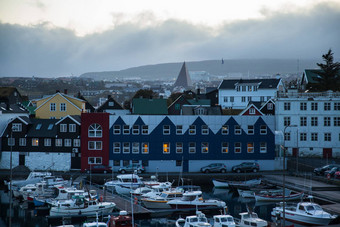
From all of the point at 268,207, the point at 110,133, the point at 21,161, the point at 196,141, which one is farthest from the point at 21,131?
the point at 268,207

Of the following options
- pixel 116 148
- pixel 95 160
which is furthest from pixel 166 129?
pixel 95 160

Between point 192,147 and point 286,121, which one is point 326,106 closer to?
point 286,121

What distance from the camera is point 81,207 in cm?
4653

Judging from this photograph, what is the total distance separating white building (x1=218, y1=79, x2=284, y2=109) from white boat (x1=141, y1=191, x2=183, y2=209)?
6685cm

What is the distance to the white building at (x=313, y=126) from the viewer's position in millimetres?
74500

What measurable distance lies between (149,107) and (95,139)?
23486mm

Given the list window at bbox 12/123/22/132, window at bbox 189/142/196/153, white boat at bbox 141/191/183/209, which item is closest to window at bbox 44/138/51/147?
window at bbox 12/123/22/132

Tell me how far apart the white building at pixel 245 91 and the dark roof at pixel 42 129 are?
5612 cm

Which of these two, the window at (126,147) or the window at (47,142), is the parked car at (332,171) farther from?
the window at (47,142)

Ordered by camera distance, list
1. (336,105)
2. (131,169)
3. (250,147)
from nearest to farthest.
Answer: (131,169), (250,147), (336,105)

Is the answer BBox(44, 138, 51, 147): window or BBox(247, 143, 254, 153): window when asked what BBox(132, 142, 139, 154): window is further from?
BBox(247, 143, 254, 153): window

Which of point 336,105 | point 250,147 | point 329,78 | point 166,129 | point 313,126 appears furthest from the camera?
point 329,78

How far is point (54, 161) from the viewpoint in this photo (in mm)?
68125

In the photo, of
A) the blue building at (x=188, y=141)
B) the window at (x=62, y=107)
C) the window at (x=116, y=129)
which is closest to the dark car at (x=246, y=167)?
the blue building at (x=188, y=141)
